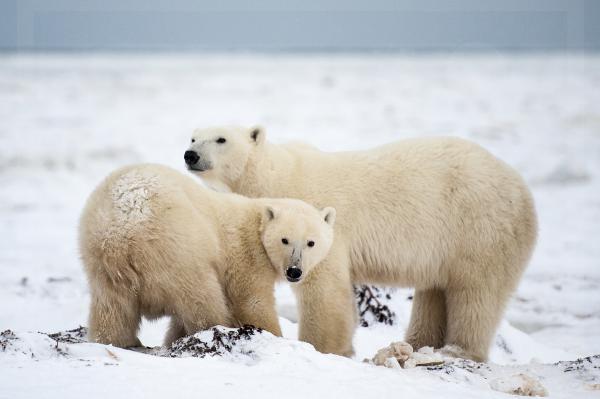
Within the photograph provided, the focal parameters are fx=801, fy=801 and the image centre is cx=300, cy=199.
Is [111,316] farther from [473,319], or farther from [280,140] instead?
[280,140]

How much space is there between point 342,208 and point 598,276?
4516mm

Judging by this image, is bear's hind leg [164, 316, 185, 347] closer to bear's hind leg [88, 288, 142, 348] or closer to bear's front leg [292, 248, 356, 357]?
bear's hind leg [88, 288, 142, 348]

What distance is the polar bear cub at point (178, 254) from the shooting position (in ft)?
11.7

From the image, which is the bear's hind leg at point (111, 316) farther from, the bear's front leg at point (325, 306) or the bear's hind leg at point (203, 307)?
the bear's front leg at point (325, 306)

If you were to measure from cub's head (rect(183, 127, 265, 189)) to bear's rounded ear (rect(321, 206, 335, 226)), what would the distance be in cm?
73

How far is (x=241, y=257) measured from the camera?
157 inches

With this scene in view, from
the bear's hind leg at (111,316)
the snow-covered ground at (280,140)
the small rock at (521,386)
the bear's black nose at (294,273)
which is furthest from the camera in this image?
the bear's black nose at (294,273)

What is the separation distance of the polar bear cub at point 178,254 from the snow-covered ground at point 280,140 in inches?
15.7

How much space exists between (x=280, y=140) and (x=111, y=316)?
48.7ft

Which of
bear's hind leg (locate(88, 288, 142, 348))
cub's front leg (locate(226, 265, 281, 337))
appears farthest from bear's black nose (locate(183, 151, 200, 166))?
bear's hind leg (locate(88, 288, 142, 348))

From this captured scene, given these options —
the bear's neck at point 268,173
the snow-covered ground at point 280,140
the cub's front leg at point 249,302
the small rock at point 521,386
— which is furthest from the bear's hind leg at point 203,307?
the small rock at point 521,386

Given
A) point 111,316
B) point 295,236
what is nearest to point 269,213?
point 295,236

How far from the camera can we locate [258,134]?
4.87 meters

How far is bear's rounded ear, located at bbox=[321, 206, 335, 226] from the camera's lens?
169 inches
